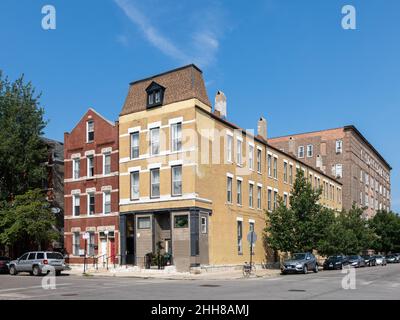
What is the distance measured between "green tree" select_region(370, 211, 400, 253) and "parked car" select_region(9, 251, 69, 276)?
58331 millimetres

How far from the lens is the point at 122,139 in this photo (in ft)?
134

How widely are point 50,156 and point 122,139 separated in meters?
11.6

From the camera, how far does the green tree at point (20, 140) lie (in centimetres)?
4562

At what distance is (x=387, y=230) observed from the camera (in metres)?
81.3

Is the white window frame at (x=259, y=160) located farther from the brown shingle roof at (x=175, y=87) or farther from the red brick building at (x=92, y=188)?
the red brick building at (x=92, y=188)

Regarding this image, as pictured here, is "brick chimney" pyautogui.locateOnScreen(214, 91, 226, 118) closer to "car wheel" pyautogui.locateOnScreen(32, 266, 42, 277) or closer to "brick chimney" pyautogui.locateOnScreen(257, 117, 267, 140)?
"brick chimney" pyautogui.locateOnScreen(257, 117, 267, 140)

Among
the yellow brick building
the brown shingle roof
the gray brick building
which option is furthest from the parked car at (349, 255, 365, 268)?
the gray brick building

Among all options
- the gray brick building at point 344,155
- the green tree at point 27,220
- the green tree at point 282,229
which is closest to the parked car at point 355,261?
the green tree at point 282,229

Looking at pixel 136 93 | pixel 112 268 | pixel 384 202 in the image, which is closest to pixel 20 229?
pixel 112 268

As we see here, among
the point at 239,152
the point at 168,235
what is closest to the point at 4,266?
the point at 168,235

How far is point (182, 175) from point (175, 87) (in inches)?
271

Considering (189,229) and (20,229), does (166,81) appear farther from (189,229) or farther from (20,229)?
(20,229)

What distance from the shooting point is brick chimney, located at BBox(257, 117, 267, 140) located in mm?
48453

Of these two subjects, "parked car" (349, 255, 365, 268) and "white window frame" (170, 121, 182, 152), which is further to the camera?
"parked car" (349, 255, 365, 268)
